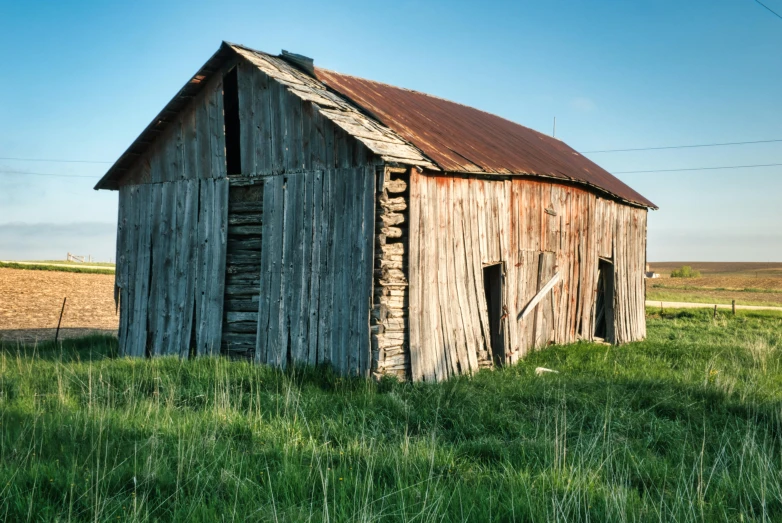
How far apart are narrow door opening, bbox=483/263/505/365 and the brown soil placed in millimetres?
11084

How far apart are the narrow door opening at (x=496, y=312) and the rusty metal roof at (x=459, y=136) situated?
1881 millimetres

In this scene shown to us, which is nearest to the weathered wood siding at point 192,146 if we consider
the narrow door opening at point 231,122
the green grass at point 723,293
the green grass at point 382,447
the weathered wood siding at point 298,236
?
the narrow door opening at point 231,122

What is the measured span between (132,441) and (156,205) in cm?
756

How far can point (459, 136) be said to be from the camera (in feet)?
43.2

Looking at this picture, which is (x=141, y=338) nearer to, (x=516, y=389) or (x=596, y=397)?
(x=516, y=389)

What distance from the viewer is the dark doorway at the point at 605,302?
16.4 m

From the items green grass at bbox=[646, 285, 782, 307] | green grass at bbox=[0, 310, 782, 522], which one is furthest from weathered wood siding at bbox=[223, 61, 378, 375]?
green grass at bbox=[646, 285, 782, 307]

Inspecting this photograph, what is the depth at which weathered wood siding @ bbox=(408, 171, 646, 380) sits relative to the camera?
393 inches

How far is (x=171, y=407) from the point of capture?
23.4ft

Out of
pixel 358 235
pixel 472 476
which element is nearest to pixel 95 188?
pixel 358 235

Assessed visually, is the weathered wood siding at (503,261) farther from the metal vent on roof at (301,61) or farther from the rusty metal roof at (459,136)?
the metal vent on roof at (301,61)

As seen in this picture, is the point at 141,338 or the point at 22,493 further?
the point at 141,338

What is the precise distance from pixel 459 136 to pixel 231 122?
4.42m

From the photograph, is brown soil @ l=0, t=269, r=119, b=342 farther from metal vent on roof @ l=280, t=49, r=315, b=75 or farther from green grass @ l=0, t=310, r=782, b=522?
green grass @ l=0, t=310, r=782, b=522
